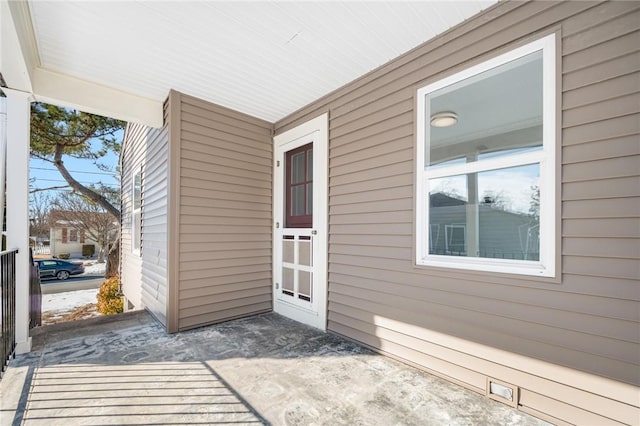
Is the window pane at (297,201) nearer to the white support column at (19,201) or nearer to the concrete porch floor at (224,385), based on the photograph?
the concrete porch floor at (224,385)

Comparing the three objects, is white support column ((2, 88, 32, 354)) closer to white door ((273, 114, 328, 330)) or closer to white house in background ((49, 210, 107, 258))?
white door ((273, 114, 328, 330))

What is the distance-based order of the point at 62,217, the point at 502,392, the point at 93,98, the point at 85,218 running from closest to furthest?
1. the point at 502,392
2. the point at 93,98
3. the point at 85,218
4. the point at 62,217

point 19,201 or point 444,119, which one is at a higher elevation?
point 444,119

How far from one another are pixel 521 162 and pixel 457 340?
1.37m

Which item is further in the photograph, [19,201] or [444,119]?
[19,201]

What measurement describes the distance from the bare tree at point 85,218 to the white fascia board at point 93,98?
10.1 metres

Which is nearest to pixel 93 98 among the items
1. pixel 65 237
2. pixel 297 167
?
pixel 297 167

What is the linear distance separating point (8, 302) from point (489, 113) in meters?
4.29

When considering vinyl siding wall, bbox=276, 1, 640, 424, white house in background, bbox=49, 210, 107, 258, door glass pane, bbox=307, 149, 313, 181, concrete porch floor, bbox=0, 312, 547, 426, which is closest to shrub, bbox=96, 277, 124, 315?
concrete porch floor, bbox=0, 312, 547, 426

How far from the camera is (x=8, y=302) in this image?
2.48 m

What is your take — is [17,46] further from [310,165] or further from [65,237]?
[65,237]

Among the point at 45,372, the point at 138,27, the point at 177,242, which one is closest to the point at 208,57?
the point at 138,27

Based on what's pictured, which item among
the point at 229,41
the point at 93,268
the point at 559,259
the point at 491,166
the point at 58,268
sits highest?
the point at 229,41

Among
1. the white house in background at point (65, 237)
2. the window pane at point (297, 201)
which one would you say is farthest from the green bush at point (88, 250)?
the window pane at point (297, 201)
